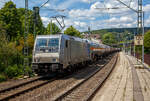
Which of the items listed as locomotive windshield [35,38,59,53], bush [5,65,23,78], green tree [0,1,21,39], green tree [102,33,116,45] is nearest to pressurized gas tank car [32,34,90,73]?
locomotive windshield [35,38,59,53]

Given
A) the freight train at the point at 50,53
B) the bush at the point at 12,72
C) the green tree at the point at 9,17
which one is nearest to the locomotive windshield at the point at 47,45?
the freight train at the point at 50,53

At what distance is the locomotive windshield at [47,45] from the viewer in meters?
13.7

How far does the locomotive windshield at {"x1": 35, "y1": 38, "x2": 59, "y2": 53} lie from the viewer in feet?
44.8

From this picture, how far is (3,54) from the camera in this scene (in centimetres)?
1469

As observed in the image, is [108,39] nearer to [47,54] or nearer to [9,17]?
[9,17]

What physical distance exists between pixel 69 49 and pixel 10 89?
644cm

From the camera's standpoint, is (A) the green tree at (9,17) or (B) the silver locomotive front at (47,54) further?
(A) the green tree at (9,17)

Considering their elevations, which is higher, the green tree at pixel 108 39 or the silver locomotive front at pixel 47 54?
the green tree at pixel 108 39

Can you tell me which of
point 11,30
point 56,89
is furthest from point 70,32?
point 56,89

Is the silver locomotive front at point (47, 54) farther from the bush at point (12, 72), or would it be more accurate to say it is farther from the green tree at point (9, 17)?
the green tree at point (9, 17)

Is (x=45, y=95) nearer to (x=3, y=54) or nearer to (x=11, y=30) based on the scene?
(x=3, y=54)

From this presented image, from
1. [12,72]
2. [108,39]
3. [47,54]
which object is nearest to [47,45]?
[47,54]

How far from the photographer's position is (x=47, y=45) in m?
14.0

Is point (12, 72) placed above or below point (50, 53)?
below
